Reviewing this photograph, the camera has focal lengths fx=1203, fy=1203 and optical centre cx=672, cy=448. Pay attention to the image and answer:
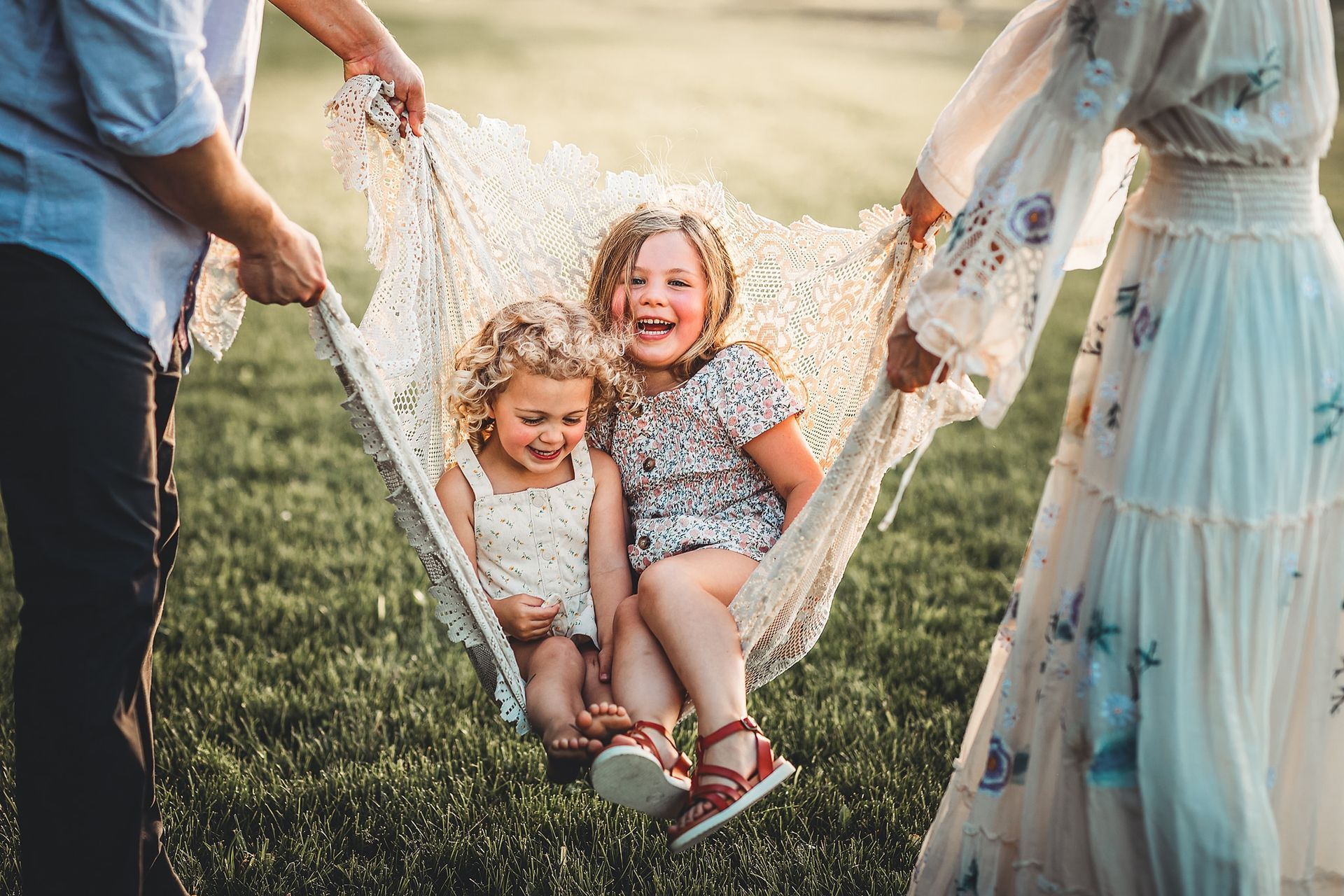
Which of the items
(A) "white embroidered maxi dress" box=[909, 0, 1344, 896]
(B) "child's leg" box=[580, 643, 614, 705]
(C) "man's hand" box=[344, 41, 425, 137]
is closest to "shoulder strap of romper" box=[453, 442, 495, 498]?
(B) "child's leg" box=[580, 643, 614, 705]

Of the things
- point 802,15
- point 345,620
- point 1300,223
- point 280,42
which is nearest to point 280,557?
point 345,620

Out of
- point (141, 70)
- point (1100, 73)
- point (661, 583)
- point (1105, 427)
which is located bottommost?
point (661, 583)

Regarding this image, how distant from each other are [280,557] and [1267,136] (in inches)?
129

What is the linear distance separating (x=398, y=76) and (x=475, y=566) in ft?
3.44

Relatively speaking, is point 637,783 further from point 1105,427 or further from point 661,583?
point 1105,427

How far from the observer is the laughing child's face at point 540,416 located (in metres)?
2.51

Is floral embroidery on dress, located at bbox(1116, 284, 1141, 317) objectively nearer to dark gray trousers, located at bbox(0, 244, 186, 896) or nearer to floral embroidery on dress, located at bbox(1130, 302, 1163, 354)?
floral embroidery on dress, located at bbox(1130, 302, 1163, 354)

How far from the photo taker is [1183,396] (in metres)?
1.73

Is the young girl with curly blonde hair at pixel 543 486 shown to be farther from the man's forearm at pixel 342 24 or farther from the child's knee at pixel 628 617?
the man's forearm at pixel 342 24

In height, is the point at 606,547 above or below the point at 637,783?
above

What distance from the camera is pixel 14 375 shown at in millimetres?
1693

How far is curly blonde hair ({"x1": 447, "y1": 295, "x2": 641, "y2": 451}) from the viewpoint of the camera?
2.49m

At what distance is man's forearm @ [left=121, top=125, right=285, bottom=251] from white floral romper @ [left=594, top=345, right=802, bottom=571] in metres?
1.05

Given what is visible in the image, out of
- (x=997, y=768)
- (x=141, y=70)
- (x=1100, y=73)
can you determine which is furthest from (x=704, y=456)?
(x=141, y=70)
